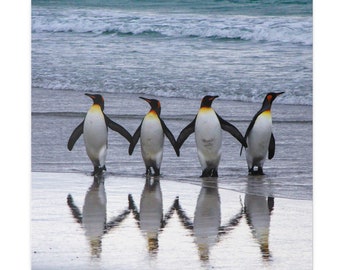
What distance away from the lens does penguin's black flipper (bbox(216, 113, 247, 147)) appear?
7.14 m

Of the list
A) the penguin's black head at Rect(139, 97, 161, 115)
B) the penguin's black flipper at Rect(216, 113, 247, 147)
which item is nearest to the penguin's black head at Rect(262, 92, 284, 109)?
the penguin's black flipper at Rect(216, 113, 247, 147)

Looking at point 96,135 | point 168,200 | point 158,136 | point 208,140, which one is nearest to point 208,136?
point 208,140

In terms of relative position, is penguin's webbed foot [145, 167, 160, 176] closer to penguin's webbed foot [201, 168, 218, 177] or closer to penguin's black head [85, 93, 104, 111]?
penguin's webbed foot [201, 168, 218, 177]

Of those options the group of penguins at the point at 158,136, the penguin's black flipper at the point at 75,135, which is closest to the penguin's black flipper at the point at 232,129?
the group of penguins at the point at 158,136

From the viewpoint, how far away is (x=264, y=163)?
24.0ft

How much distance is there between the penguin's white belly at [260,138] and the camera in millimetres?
7277

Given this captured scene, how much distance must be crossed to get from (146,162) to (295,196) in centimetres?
106

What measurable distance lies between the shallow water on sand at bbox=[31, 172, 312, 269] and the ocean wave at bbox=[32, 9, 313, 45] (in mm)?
858

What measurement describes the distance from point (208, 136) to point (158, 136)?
287 mm

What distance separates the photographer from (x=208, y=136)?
712 centimetres

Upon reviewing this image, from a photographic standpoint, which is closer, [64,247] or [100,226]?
[64,247]

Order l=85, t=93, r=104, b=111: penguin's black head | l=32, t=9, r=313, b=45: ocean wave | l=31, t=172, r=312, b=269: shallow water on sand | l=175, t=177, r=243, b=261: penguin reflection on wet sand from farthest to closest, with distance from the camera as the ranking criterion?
1. l=85, t=93, r=104, b=111: penguin's black head
2. l=32, t=9, r=313, b=45: ocean wave
3. l=175, t=177, r=243, b=261: penguin reflection on wet sand
4. l=31, t=172, r=312, b=269: shallow water on sand
